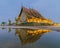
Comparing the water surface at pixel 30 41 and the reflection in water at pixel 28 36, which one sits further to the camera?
the reflection in water at pixel 28 36

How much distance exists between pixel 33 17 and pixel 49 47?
53283 millimetres

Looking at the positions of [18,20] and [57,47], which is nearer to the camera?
[57,47]

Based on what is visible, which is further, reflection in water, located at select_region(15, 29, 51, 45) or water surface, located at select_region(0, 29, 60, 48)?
reflection in water, located at select_region(15, 29, 51, 45)

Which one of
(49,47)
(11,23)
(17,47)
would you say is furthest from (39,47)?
(11,23)

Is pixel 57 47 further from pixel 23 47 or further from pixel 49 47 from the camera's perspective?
pixel 23 47

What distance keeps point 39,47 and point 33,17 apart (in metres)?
53.3

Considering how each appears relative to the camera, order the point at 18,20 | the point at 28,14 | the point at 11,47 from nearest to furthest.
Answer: the point at 11,47, the point at 28,14, the point at 18,20

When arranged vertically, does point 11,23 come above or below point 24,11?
below

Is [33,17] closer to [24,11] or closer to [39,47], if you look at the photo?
[24,11]

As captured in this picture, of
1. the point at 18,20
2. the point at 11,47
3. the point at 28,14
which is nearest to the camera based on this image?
the point at 11,47

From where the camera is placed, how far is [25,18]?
61656mm

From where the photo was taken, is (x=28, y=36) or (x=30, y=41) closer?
(x=30, y=41)

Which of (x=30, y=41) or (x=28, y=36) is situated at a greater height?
(x=30, y=41)

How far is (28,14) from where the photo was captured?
60.5 meters
